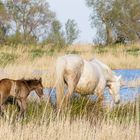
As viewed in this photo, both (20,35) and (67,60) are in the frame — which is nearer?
(67,60)

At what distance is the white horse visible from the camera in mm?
9547

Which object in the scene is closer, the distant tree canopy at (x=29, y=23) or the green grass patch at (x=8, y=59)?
the green grass patch at (x=8, y=59)

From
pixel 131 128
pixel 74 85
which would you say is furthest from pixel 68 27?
pixel 131 128

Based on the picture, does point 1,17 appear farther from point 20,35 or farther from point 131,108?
point 131,108

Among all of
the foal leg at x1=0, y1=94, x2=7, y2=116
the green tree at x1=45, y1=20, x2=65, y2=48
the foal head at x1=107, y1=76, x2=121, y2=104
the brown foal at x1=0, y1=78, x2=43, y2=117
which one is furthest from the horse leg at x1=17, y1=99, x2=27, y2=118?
the green tree at x1=45, y1=20, x2=65, y2=48

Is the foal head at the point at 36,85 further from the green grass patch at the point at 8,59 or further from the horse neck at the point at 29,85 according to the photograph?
the green grass patch at the point at 8,59

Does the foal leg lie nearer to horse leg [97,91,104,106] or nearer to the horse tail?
the horse tail

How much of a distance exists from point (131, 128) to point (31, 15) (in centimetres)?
4227

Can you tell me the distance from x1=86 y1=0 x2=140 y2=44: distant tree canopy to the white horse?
3403 cm

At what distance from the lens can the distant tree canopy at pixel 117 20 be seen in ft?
152

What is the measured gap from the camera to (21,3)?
158 ft

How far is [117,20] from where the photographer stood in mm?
47031

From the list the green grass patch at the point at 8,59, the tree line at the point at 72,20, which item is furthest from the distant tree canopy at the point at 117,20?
the green grass patch at the point at 8,59

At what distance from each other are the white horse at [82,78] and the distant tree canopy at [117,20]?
34029 mm
